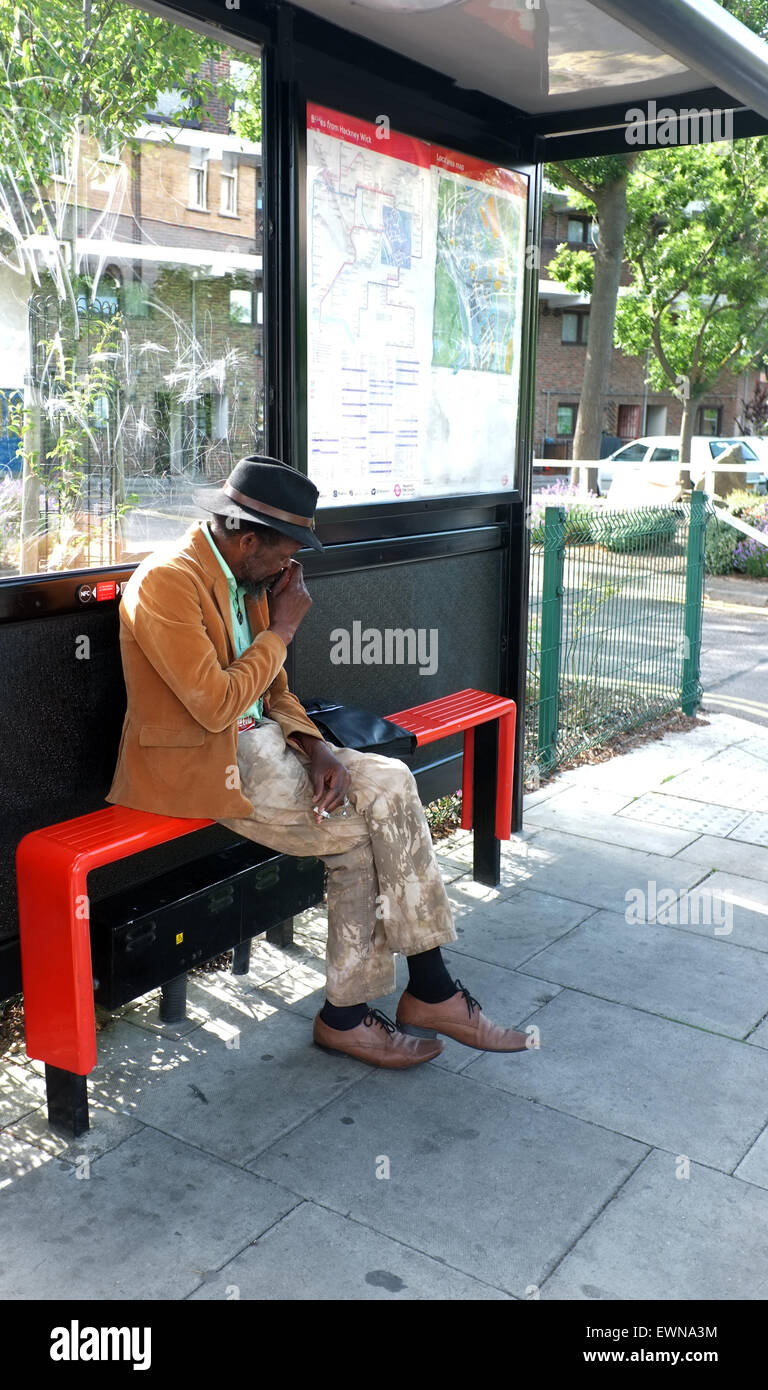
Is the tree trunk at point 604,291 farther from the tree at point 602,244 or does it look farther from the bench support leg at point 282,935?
the bench support leg at point 282,935

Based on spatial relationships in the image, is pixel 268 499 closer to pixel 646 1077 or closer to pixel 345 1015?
pixel 345 1015

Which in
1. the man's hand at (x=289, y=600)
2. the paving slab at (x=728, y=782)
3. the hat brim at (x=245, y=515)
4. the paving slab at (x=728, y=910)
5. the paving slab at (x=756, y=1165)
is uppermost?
the hat brim at (x=245, y=515)

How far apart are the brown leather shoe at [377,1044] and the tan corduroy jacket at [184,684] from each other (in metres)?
0.74

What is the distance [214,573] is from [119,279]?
88 centimetres

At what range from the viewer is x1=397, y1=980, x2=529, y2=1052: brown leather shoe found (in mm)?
3691

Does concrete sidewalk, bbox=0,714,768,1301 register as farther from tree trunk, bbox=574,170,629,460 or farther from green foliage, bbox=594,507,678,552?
tree trunk, bbox=574,170,629,460

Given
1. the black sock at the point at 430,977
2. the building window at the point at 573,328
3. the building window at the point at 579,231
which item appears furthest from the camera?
the building window at the point at 579,231

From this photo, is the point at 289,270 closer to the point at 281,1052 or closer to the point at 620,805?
the point at 281,1052

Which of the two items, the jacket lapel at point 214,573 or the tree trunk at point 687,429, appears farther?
the tree trunk at point 687,429

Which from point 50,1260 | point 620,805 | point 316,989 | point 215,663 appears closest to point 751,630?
point 620,805

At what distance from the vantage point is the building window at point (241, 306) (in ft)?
12.8

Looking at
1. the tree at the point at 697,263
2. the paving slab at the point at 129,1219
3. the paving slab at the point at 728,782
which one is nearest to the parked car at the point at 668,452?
the tree at the point at 697,263

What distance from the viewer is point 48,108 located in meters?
3.23

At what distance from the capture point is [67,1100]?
321cm
